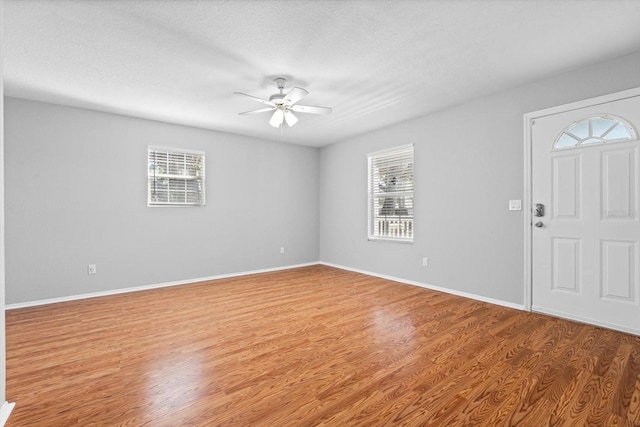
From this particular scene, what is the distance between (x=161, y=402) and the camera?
1.69 metres

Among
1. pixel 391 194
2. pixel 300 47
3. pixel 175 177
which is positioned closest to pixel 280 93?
pixel 300 47

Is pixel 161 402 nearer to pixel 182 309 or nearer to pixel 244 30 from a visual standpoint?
pixel 182 309

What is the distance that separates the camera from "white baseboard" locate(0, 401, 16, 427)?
1.50 meters

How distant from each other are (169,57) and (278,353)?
9.02 feet

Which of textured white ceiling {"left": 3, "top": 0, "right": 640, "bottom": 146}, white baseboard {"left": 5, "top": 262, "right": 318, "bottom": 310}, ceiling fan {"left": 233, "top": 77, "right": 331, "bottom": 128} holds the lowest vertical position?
white baseboard {"left": 5, "top": 262, "right": 318, "bottom": 310}

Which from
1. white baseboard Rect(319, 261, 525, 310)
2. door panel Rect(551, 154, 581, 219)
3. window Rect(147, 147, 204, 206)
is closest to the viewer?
door panel Rect(551, 154, 581, 219)

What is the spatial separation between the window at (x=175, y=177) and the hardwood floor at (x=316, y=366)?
1.72 metres

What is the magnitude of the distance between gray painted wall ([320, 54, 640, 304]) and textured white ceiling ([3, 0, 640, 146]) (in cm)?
22

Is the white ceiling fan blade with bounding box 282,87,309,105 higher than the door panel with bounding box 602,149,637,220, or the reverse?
the white ceiling fan blade with bounding box 282,87,309,105

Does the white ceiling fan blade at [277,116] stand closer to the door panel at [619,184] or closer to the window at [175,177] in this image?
the window at [175,177]

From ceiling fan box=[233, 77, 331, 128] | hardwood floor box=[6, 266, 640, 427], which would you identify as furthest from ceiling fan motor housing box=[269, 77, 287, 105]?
hardwood floor box=[6, 266, 640, 427]

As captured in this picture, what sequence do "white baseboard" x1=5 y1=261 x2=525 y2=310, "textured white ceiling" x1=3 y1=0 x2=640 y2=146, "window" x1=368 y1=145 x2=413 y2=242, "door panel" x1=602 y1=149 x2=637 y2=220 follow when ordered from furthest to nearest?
"window" x1=368 y1=145 x2=413 y2=242
"white baseboard" x1=5 y1=261 x2=525 y2=310
"door panel" x1=602 y1=149 x2=637 y2=220
"textured white ceiling" x1=3 y1=0 x2=640 y2=146

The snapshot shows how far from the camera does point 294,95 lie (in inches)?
122

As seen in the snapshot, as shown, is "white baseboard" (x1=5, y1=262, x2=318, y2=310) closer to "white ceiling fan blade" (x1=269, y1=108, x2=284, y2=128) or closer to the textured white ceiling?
the textured white ceiling
